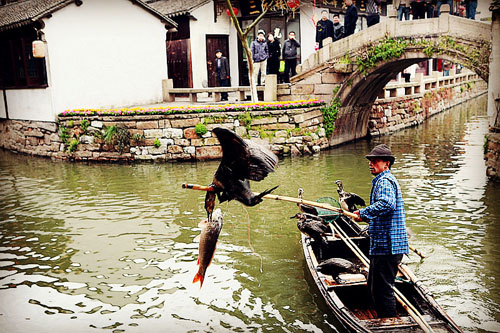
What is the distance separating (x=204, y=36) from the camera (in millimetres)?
20234

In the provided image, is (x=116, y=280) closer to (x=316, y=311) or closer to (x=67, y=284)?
(x=67, y=284)

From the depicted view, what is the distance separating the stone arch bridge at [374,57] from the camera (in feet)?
43.5

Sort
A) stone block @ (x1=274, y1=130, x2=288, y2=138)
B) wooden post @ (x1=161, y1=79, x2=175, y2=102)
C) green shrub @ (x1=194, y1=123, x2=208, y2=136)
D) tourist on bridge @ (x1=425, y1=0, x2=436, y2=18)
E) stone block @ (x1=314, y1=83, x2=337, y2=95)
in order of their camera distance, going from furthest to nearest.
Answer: wooden post @ (x1=161, y1=79, x2=175, y2=102) < tourist on bridge @ (x1=425, y1=0, x2=436, y2=18) < stone block @ (x1=314, y1=83, x2=337, y2=95) < stone block @ (x1=274, y1=130, x2=288, y2=138) < green shrub @ (x1=194, y1=123, x2=208, y2=136)

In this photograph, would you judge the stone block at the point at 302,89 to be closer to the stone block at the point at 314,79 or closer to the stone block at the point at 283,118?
the stone block at the point at 314,79

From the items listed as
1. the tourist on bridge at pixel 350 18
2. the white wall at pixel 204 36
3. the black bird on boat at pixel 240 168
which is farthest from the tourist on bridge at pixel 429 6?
the black bird on boat at pixel 240 168

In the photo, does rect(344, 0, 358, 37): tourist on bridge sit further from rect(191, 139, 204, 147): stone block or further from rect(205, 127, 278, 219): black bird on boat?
rect(205, 127, 278, 219): black bird on boat

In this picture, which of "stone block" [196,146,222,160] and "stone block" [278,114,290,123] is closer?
"stone block" [196,146,222,160]

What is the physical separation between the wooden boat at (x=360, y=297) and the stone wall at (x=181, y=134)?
315 inches

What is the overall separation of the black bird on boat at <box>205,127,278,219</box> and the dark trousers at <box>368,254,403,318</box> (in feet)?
4.59

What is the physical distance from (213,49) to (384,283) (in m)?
17.3

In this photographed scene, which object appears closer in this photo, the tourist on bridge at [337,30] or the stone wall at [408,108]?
the tourist on bridge at [337,30]

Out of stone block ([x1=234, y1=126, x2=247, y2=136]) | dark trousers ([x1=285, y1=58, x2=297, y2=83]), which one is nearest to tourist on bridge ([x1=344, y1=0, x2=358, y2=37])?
dark trousers ([x1=285, y1=58, x2=297, y2=83])

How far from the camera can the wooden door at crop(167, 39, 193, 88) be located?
66.7 feet

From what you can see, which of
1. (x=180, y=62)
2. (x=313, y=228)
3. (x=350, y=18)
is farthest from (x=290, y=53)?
(x=313, y=228)
